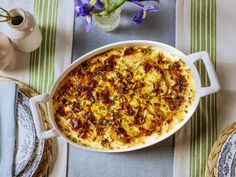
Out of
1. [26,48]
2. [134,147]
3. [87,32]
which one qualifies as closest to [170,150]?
A: [134,147]

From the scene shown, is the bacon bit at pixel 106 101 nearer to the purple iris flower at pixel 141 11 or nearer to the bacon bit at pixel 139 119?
the bacon bit at pixel 139 119

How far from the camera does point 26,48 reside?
5.33 feet

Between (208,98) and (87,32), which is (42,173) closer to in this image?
(87,32)

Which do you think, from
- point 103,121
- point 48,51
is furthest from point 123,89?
point 48,51

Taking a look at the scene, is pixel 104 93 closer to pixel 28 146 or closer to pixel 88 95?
pixel 88 95

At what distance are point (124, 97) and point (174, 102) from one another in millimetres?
172

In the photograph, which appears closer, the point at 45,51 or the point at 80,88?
the point at 80,88

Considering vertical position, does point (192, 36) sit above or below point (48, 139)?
above

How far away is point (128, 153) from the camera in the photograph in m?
1.59

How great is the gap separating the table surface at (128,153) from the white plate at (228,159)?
0.58 ft

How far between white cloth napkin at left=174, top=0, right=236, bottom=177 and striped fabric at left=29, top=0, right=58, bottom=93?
0.47 meters

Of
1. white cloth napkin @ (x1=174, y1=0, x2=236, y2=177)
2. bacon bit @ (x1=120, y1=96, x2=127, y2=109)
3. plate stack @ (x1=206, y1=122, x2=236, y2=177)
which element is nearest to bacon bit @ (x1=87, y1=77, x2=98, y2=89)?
bacon bit @ (x1=120, y1=96, x2=127, y2=109)

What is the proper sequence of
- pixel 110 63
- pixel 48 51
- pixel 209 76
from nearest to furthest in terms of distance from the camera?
pixel 209 76 → pixel 110 63 → pixel 48 51

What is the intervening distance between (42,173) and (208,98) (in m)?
0.64
